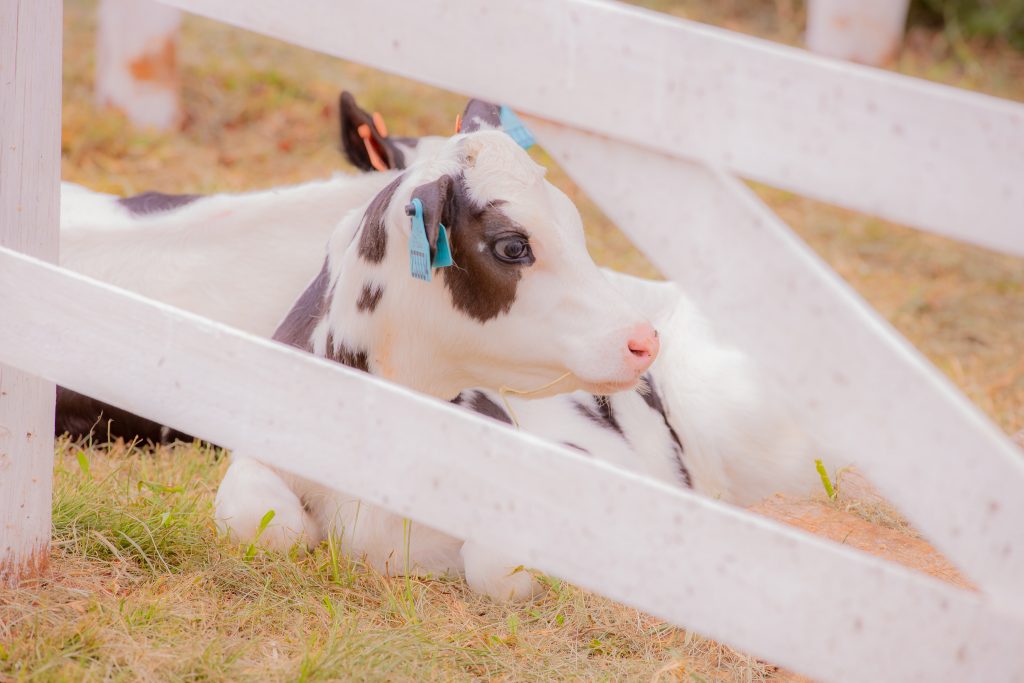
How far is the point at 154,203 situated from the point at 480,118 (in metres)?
1.66

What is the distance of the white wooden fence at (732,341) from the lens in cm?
157

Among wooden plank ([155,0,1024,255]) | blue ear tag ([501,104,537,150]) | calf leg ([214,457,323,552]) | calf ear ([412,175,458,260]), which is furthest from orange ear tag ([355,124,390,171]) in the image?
wooden plank ([155,0,1024,255])

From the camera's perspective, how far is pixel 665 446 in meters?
3.85

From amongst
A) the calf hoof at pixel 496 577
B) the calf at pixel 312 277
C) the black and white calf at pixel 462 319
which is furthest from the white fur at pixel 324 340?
the calf hoof at pixel 496 577

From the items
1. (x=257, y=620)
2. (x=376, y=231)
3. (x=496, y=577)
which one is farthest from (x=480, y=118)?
(x=257, y=620)

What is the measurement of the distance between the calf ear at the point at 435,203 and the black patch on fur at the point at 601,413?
109cm

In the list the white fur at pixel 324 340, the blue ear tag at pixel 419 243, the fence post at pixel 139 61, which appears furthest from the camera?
the fence post at pixel 139 61

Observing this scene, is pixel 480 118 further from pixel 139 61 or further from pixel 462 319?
pixel 139 61

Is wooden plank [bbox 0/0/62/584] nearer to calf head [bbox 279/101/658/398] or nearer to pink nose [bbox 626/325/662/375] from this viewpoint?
calf head [bbox 279/101/658/398]

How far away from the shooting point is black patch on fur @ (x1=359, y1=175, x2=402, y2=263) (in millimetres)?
2949

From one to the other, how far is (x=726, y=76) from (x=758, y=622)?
0.74 meters

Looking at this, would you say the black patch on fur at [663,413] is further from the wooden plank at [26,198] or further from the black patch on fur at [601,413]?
the wooden plank at [26,198]

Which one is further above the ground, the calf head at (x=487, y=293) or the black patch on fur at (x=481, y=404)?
the calf head at (x=487, y=293)

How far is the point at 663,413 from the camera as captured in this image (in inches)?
156
